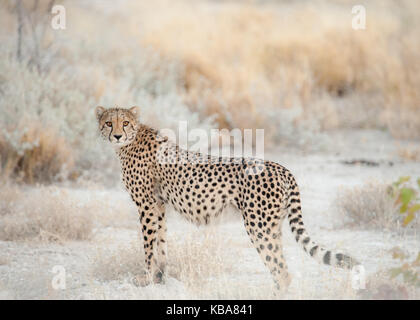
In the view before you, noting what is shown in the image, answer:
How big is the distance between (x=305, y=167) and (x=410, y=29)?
668 cm

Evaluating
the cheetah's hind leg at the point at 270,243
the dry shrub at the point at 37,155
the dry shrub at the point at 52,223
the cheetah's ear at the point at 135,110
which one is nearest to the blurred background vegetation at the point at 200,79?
the dry shrub at the point at 37,155

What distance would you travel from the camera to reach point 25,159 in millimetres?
6637

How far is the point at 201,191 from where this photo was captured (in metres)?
3.78

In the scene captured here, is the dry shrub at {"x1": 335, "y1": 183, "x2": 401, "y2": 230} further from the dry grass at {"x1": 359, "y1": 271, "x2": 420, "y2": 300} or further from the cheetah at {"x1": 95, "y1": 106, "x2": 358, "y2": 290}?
the cheetah at {"x1": 95, "y1": 106, "x2": 358, "y2": 290}

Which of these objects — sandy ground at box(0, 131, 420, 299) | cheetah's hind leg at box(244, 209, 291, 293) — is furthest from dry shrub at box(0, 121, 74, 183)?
cheetah's hind leg at box(244, 209, 291, 293)

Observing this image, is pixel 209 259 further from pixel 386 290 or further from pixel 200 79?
pixel 200 79

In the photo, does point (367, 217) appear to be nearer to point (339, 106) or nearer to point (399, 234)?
point (399, 234)

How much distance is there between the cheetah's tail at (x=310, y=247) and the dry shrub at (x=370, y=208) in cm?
196

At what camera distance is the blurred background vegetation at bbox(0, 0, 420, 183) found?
22.9ft

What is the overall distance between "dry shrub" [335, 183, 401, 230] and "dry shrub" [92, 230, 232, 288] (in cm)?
156

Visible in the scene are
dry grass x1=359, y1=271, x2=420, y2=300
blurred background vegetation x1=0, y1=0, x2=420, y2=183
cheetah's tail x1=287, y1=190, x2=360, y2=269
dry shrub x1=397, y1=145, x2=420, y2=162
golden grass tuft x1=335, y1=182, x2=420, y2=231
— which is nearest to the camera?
cheetah's tail x1=287, y1=190, x2=360, y2=269

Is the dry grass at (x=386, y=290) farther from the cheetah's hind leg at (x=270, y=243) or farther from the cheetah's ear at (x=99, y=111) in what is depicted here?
the cheetah's ear at (x=99, y=111)

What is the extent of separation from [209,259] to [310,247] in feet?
3.40

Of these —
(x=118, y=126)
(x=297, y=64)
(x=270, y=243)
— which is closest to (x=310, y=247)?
(x=270, y=243)
